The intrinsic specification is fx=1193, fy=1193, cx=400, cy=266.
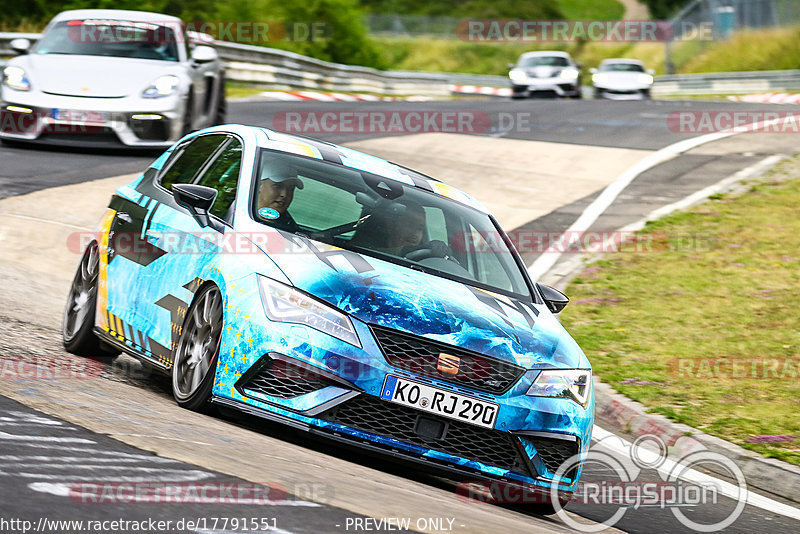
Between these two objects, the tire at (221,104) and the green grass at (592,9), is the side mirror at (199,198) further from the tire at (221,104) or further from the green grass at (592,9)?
the green grass at (592,9)

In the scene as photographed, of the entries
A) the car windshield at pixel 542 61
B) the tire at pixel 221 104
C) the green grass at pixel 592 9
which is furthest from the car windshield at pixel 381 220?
the green grass at pixel 592 9

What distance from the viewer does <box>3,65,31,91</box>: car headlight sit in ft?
47.3

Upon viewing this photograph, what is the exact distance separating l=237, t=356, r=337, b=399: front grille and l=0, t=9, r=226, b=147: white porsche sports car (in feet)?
31.5

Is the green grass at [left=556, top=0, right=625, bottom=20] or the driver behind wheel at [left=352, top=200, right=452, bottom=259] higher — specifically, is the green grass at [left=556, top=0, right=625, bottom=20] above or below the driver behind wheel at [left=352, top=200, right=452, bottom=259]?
below

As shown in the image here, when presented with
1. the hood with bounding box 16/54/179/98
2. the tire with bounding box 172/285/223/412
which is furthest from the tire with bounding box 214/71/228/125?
the tire with bounding box 172/285/223/412

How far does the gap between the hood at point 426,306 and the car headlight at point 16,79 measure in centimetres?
953

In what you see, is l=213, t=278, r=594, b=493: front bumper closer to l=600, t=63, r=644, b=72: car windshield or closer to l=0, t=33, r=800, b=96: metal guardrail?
l=0, t=33, r=800, b=96: metal guardrail

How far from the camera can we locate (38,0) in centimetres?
3766

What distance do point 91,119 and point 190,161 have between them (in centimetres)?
759

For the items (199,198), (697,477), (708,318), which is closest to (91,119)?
(708,318)

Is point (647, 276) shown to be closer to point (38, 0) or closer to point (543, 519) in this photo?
point (543, 519)

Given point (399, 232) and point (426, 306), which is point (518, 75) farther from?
point (426, 306)

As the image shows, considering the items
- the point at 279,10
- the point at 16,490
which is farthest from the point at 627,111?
the point at 279,10

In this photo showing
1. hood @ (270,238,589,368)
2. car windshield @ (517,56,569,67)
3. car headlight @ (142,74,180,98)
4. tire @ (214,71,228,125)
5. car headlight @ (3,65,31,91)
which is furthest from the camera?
car windshield @ (517,56,569,67)
